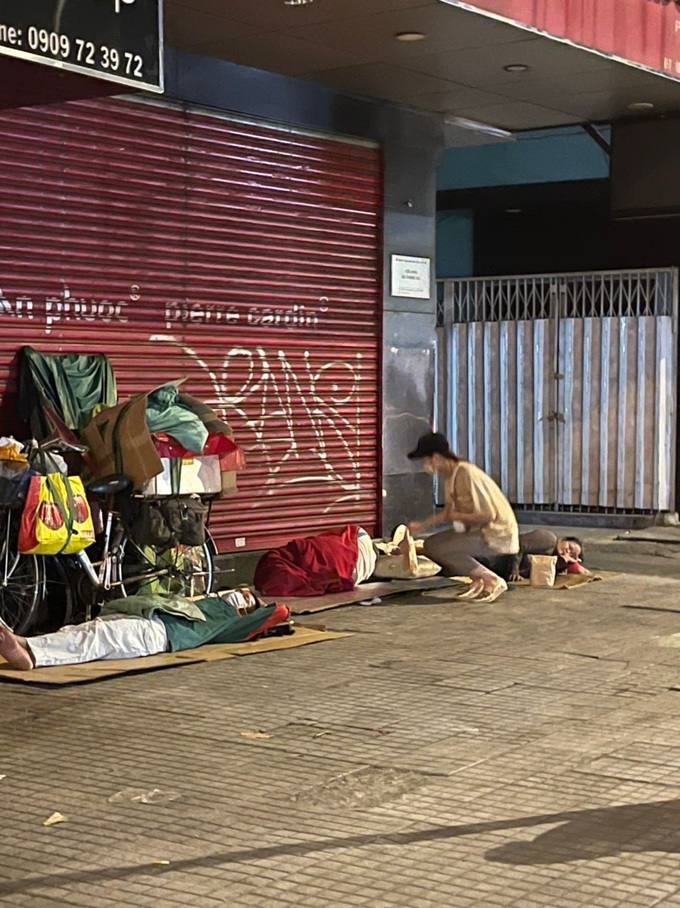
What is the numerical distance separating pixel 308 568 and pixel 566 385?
574cm

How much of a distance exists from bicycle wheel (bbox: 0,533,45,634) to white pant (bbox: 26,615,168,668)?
1.95 feet

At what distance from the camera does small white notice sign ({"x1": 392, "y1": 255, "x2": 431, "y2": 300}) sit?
13.4 metres

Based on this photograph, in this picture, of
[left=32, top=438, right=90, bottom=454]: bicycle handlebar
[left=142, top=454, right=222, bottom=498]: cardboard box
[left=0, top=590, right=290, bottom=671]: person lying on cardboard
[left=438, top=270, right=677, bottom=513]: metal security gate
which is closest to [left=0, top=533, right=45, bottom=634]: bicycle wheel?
[left=0, top=590, right=290, bottom=671]: person lying on cardboard

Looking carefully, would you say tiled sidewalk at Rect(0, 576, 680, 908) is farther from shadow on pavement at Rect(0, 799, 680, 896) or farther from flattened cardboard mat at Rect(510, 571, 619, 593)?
flattened cardboard mat at Rect(510, 571, 619, 593)

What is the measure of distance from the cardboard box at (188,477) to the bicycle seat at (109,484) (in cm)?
18

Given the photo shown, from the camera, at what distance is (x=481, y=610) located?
1021 centimetres

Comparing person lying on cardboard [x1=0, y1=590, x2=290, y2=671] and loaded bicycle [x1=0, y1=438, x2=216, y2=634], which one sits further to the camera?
loaded bicycle [x1=0, y1=438, x2=216, y2=634]


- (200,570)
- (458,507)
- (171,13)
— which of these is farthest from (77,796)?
(171,13)

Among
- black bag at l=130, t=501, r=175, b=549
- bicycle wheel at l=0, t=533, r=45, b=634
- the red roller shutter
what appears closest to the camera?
bicycle wheel at l=0, t=533, r=45, b=634

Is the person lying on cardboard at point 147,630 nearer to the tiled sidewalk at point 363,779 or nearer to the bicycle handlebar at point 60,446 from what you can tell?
the tiled sidewalk at point 363,779

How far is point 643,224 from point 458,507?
24.1 ft

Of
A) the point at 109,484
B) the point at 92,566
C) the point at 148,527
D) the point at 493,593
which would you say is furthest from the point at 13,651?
the point at 493,593

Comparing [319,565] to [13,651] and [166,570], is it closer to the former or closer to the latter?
[166,570]

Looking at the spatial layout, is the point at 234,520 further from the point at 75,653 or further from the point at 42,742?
the point at 42,742
